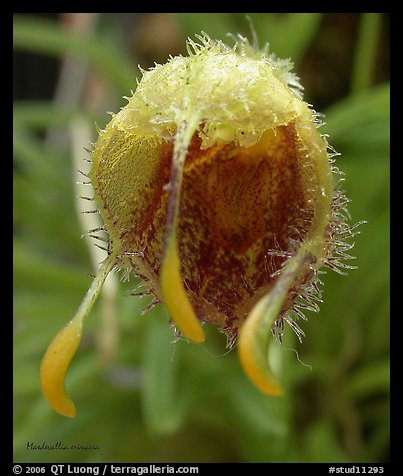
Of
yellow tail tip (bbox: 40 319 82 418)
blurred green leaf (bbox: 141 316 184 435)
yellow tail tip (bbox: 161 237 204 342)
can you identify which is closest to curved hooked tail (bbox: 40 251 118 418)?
yellow tail tip (bbox: 40 319 82 418)

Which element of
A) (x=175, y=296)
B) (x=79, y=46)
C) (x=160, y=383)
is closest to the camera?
(x=175, y=296)

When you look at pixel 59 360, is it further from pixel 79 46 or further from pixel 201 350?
pixel 79 46

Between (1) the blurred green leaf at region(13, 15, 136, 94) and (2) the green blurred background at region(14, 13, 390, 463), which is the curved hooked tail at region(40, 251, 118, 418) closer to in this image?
(2) the green blurred background at region(14, 13, 390, 463)

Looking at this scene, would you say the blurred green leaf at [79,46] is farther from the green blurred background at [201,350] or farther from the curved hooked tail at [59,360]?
the curved hooked tail at [59,360]

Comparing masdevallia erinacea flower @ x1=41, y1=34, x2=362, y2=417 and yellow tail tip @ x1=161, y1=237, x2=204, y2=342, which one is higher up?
masdevallia erinacea flower @ x1=41, y1=34, x2=362, y2=417

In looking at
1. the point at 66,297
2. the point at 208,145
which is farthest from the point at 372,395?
the point at 208,145

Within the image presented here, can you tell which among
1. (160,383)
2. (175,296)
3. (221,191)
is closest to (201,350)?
(160,383)
